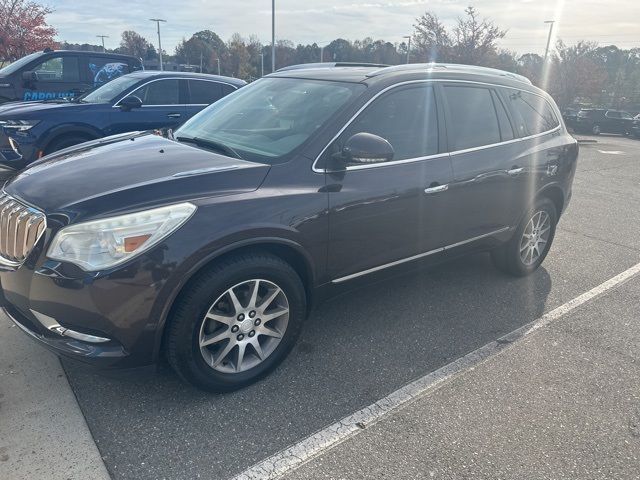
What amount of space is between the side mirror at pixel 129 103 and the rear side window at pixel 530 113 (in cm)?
497

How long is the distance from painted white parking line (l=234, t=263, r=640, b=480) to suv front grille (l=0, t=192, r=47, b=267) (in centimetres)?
152

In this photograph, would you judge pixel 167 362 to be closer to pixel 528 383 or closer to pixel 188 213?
pixel 188 213

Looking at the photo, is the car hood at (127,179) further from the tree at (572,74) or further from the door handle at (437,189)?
the tree at (572,74)

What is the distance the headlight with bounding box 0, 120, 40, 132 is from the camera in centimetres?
615

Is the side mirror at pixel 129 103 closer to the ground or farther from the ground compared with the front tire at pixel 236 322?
farther from the ground

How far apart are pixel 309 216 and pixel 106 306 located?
3.88ft

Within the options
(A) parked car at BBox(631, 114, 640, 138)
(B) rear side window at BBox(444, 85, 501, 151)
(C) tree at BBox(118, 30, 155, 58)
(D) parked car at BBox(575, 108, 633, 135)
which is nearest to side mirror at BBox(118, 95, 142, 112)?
(B) rear side window at BBox(444, 85, 501, 151)

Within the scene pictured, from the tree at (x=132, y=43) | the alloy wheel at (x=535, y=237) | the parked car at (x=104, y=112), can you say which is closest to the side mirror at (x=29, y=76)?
the parked car at (x=104, y=112)

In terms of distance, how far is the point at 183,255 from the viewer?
2377 mm

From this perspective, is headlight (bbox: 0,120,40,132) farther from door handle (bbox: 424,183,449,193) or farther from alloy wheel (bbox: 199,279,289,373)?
door handle (bbox: 424,183,449,193)

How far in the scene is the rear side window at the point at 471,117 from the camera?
3703mm

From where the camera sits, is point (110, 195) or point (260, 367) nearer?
point (110, 195)

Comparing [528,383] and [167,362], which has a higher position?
[167,362]

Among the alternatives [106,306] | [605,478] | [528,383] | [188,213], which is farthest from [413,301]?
[106,306]
